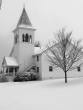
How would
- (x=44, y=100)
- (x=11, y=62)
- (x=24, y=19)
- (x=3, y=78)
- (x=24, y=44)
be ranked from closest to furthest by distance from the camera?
(x=44, y=100)
(x=3, y=78)
(x=11, y=62)
(x=24, y=44)
(x=24, y=19)

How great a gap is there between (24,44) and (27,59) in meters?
3.58

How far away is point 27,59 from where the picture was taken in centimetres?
3591

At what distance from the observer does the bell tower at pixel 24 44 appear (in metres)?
35.4

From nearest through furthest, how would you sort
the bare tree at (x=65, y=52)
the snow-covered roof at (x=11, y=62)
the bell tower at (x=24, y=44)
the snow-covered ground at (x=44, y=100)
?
the snow-covered ground at (x=44, y=100) → the bare tree at (x=65, y=52) → the snow-covered roof at (x=11, y=62) → the bell tower at (x=24, y=44)

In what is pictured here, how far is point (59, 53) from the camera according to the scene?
25562mm

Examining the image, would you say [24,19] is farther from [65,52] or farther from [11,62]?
[65,52]

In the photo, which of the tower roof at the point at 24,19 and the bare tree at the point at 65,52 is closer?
the bare tree at the point at 65,52

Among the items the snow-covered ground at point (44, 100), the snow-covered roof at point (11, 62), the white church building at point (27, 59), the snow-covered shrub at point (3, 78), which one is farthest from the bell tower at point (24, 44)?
the snow-covered ground at point (44, 100)

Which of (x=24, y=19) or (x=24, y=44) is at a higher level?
(x=24, y=19)

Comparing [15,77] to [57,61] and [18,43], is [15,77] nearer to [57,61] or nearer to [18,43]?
[18,43]

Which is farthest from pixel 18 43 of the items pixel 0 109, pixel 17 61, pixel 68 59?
pixel 0 109

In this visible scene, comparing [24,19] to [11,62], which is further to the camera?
[24,19]

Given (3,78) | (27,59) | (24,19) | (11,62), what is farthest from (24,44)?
(3,78)

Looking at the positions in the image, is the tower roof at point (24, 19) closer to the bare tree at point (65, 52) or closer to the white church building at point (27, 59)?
the white church building at point (27, 59)
